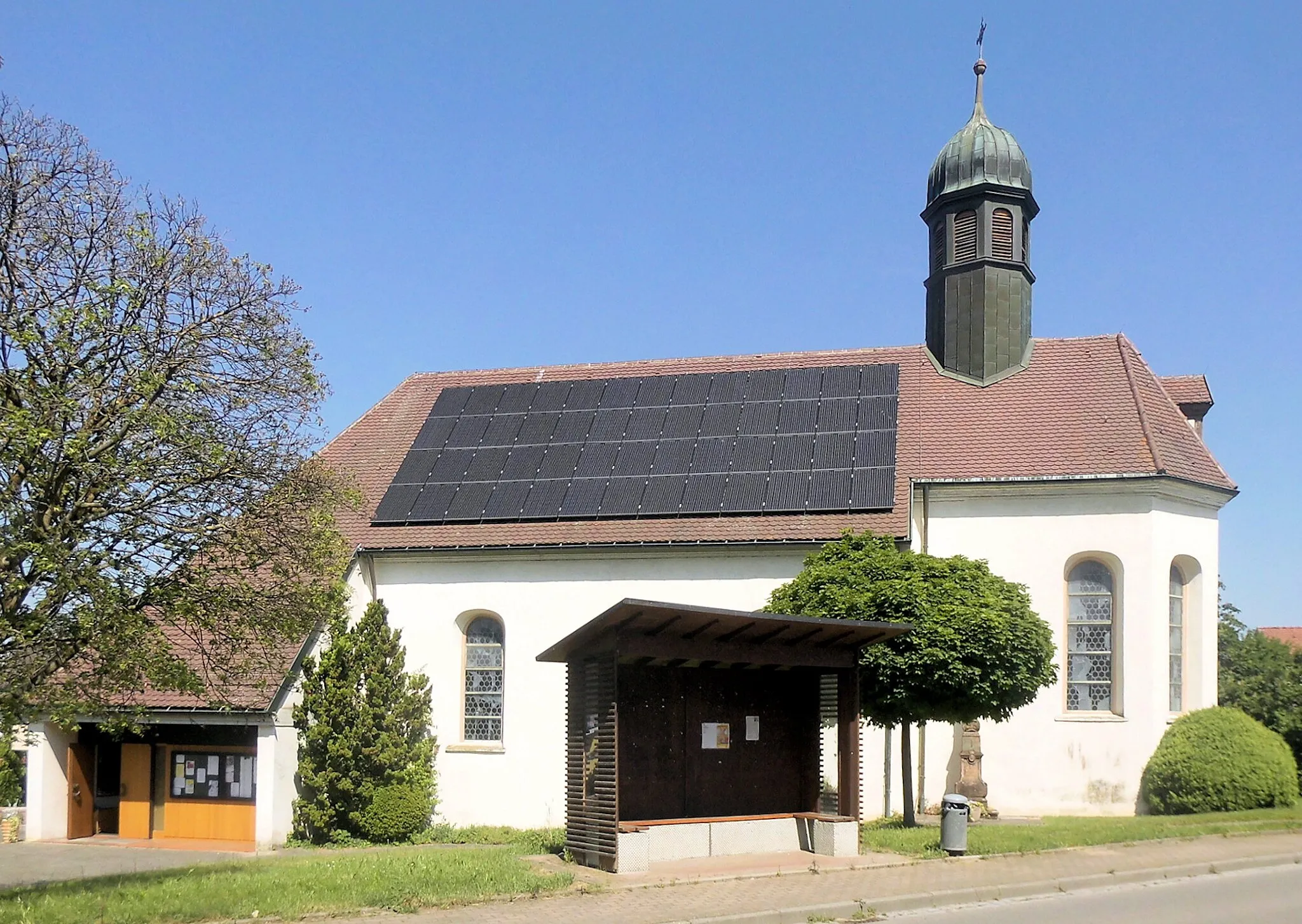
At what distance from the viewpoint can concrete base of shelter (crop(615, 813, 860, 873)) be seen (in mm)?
15328

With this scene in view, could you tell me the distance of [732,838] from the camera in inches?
641

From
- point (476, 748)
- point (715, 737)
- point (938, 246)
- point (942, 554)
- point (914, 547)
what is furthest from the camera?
point (938, 246)

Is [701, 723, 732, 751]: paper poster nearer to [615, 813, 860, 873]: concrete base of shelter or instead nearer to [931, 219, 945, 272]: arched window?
[615, 813, 860, 873]: concrete base of shelter

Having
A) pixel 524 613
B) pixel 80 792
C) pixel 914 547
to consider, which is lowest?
pixel 80 792

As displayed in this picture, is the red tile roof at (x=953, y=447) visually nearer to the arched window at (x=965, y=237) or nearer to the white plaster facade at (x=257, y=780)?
the white plaster facade at (x=257, y=780)

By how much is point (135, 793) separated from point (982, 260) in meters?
20.0

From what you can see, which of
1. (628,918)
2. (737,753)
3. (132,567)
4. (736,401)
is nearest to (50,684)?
(132,567)

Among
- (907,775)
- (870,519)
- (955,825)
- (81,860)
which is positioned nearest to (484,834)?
(81,860)

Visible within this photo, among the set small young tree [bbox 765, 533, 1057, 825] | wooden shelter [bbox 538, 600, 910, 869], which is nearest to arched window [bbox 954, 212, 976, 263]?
small young tree [bbox 765, 533, 1057, 825]

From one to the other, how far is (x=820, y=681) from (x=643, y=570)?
689 centimetres

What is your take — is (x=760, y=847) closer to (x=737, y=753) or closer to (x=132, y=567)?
(x=737, y=753)

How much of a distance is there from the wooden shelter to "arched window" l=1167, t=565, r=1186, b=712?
935 centimetres

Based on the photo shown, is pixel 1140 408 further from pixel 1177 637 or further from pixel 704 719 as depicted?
pixel 704 719

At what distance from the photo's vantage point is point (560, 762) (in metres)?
24.1
